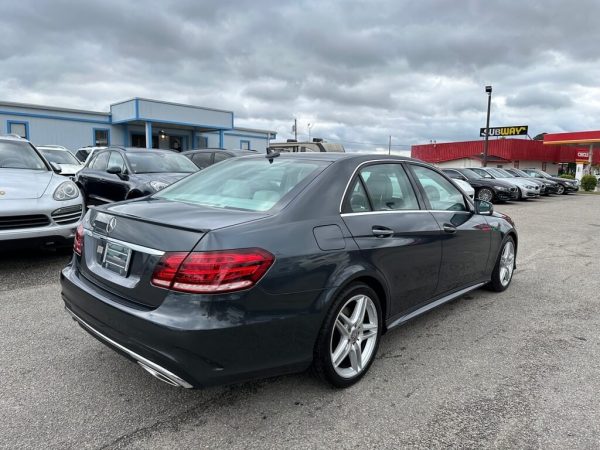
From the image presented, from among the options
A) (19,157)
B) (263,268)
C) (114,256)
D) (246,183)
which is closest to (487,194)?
(19,157)

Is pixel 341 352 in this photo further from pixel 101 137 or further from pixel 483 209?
pixel 101 137

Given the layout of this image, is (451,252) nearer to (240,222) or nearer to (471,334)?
(471,334)

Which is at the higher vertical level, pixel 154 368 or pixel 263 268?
pixel 263 268

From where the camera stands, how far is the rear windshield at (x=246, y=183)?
291 cm

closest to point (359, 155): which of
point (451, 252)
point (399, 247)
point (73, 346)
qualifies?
point (399, 247)

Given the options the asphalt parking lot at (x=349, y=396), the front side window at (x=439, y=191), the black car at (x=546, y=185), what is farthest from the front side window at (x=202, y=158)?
the black car at (x=546, y=185)

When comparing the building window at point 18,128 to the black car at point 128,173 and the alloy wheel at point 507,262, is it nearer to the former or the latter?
the black car at point 128,173

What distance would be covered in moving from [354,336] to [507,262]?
3043 millimetres

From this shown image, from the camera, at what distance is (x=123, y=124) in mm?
27734

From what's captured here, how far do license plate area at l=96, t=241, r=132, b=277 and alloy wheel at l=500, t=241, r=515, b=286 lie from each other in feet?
13.2

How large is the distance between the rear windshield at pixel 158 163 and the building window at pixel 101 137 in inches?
821

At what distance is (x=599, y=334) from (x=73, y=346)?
→ 4396 mm

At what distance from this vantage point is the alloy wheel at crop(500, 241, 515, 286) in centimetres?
505

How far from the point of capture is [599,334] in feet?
13.0
